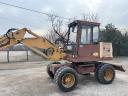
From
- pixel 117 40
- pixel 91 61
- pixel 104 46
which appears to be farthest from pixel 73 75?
pixel 117 40

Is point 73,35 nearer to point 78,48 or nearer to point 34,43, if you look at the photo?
point 78,48

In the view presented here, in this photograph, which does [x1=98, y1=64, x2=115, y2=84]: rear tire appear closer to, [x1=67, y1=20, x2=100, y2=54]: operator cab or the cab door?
the cab door

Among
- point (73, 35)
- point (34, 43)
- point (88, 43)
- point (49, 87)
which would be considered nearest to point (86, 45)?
point (88, 43)

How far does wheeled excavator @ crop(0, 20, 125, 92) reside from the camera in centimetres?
975

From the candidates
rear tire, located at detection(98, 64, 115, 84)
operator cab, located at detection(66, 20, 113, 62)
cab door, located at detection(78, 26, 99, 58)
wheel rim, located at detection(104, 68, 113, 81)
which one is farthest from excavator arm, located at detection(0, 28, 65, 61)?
wheel rim, located at detection(104, 68, 113, 81)

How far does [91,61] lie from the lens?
10.4 meters

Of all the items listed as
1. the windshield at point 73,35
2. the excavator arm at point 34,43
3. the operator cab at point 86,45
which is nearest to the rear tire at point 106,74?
the operator cab at point 86,45

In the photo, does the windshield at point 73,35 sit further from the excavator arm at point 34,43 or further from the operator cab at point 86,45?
the excavator arm at point 34,43

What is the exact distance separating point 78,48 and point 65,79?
158 centimetres

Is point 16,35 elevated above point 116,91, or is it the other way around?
Answer: point 16,35

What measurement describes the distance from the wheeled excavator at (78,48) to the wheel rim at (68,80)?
415 mm

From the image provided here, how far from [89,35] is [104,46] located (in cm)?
92

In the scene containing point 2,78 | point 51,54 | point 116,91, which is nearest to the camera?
point 116,91

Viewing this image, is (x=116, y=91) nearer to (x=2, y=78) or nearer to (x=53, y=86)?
(x=53, y=86)
